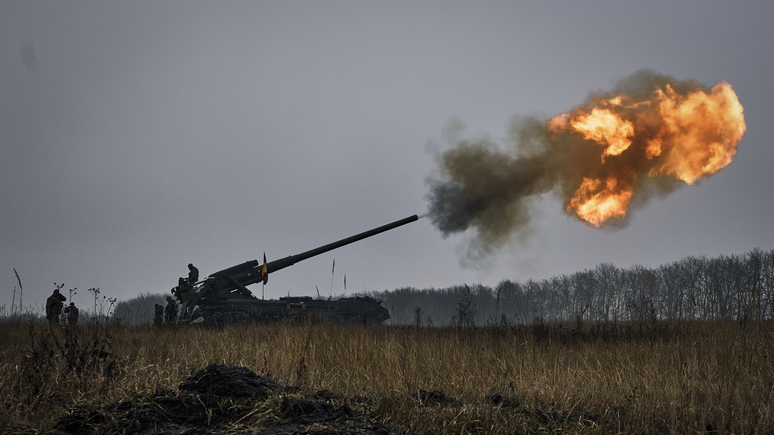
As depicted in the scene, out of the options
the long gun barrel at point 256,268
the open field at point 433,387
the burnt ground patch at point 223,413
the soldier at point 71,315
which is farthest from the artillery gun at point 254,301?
the burnt ground patch at point 223,413

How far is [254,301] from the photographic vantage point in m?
18.0

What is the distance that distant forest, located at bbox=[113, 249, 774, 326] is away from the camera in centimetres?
969

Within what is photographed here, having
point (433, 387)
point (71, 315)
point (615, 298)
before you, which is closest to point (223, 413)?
point (433, 387)

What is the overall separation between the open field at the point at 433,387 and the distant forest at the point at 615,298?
1294mm

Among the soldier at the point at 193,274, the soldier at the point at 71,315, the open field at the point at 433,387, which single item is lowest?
the open field at the point at 433,387

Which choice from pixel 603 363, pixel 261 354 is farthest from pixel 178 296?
pixel 603 363

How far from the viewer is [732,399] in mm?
5355

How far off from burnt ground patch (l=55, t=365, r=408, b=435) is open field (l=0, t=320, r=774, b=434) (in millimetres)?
20

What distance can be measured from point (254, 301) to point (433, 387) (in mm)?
13251

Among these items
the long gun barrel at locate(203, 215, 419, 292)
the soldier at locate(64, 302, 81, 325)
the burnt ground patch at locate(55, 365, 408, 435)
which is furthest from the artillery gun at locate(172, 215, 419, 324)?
the burnt ground patch at locate(55, 365, 408, 435)

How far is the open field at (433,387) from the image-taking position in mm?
3926

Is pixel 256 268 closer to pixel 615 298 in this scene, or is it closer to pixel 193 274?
pixel 193 274

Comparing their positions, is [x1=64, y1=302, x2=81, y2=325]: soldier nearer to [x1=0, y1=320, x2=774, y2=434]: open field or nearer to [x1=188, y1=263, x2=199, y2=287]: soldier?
[x1=0, y1=320, x2=774, y2=434]: open field

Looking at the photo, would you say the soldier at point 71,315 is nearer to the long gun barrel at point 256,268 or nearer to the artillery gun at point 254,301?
the artillery gun at point 254,301
